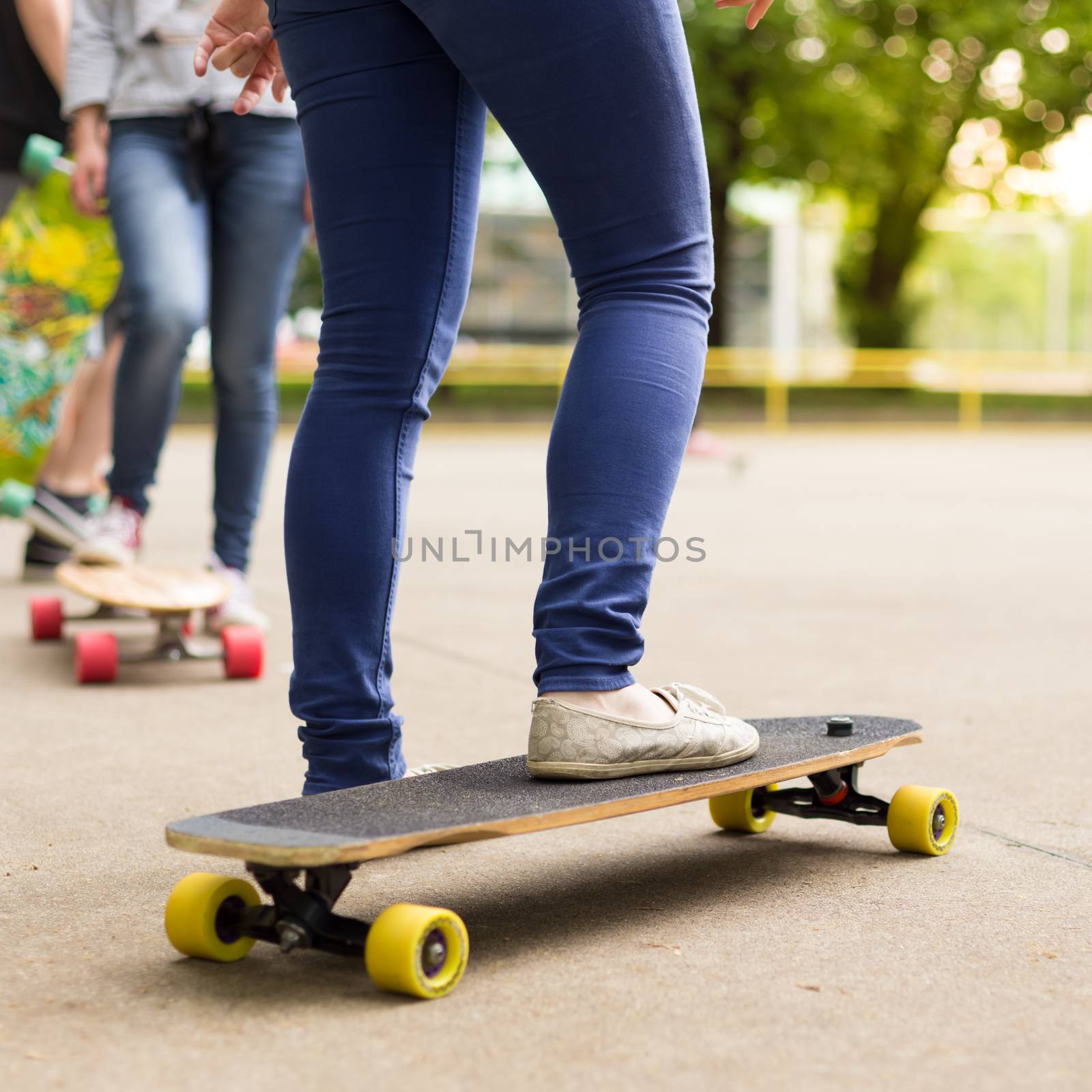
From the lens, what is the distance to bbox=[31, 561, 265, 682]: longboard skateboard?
11.5 feet

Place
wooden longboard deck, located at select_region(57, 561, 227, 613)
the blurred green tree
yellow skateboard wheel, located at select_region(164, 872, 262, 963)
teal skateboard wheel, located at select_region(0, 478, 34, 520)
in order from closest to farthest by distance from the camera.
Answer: yellow skateboard wheel, located at select_region(164, 872, 262, 963) → wooden longboard deck, located at select_region(57, 561, 227, 613) → teal skateboard wheel, located at select_region(0, 478, 34, 520) → the blurred green tree

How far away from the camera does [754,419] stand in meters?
21.8

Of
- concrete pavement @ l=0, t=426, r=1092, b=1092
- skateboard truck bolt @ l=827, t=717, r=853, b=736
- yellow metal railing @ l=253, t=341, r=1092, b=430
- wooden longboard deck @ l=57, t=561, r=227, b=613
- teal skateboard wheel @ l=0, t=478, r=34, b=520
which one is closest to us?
concrete pavement @ l=0, t=426, r=1092, b=1092

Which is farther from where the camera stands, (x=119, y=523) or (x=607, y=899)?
(x=119, y=523)

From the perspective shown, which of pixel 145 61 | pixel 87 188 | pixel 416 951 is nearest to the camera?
pixel 416 951

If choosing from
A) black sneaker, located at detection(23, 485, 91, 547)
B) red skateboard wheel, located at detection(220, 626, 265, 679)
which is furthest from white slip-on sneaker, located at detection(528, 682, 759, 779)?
black sneaker, located at detection(23, 485, 91, 547)

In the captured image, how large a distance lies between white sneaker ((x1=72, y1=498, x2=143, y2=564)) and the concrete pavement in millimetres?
309

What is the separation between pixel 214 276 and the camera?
13.0 feet

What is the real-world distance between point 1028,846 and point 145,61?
9.23 ft

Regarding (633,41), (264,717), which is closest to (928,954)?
(633,41)

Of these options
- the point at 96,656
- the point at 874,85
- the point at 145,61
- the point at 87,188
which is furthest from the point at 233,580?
the point at 874,85

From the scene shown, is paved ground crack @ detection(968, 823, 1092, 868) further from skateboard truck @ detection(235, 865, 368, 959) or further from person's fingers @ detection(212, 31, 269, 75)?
person's fingers @ detection(212, 31, 269, 75)

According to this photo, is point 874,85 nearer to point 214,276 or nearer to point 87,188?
point 87,188

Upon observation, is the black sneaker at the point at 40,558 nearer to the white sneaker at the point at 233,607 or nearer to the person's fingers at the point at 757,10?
the white sneaker at the point at 233,607
